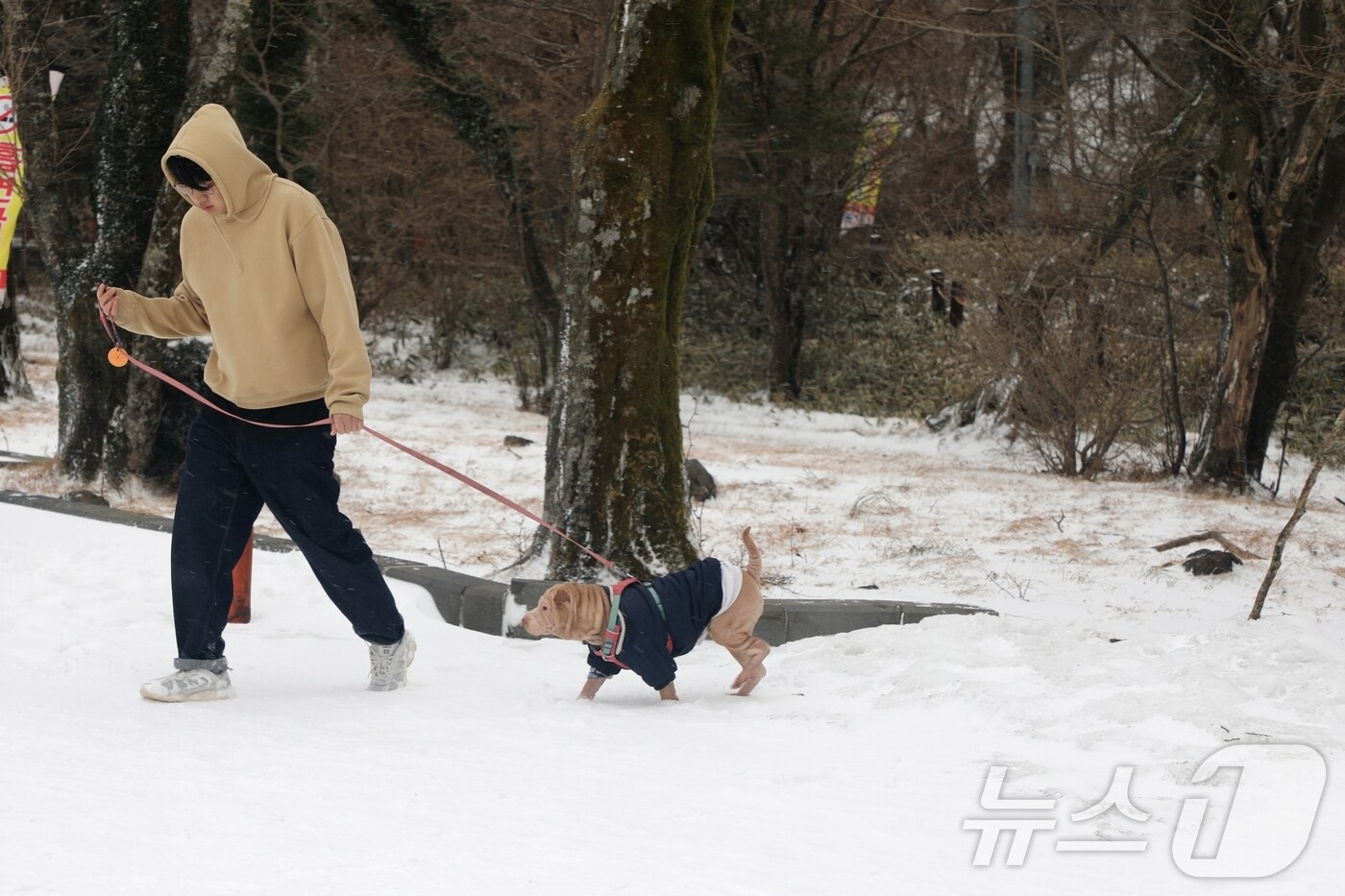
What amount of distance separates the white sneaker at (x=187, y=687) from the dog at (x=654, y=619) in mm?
997

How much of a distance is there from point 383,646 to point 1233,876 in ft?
9.10

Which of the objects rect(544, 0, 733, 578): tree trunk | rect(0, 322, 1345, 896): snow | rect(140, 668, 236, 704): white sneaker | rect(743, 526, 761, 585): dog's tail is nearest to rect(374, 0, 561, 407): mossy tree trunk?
rect(544, 0, 733, 578): tree trunk

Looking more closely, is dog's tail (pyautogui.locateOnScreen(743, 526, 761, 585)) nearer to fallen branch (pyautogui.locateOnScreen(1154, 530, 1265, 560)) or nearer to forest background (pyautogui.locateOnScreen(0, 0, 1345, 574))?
forest background (pyautogui.locateOnScreen(0, 0, 1345, 574))

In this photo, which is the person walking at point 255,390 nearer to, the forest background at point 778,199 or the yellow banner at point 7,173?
the forest background at point 778,199

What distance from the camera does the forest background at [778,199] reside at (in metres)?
8.34

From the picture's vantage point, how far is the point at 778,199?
18.1 m

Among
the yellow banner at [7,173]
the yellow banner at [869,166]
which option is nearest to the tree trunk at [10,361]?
the yellow banner at [7,173]

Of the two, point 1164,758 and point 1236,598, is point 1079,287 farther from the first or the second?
point 1164,758

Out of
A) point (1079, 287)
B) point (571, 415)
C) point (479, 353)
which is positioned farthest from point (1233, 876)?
point (479, 353)

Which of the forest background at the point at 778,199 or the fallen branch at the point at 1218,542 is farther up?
the forest background at the point at 778,199

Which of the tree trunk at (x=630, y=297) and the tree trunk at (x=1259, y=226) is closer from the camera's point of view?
the tree trunk at (x=630, y=297)

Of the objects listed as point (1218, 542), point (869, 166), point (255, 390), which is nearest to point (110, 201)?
point (255, 390)

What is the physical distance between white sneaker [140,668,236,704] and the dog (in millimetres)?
997

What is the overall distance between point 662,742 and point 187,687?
152 centimetres
